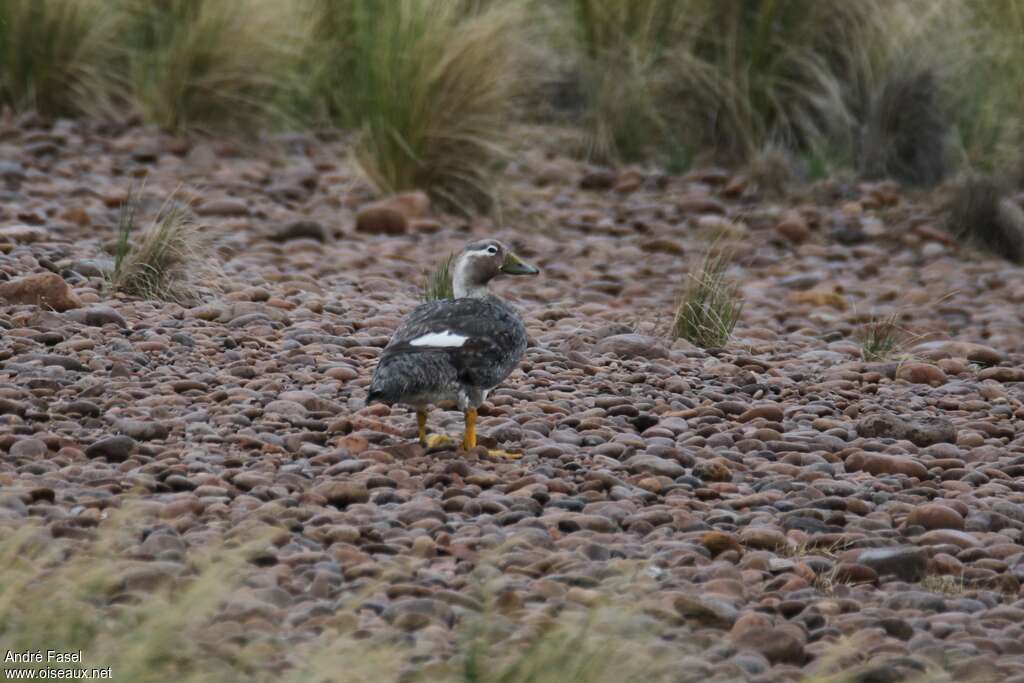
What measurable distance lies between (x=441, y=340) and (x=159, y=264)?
2216mm

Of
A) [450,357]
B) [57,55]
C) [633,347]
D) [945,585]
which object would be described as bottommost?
[633,347]

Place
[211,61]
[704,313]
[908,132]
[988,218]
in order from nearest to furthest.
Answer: [704,313] < [988,218] < [211,61] < [908,132]

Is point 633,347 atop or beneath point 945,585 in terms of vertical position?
beneath

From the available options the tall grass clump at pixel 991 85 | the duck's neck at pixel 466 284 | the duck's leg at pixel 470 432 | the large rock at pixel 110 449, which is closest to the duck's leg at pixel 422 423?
the duck's leg at pixel 470 432

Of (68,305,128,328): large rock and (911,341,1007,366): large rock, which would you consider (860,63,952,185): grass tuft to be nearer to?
(911,341,1007,366): large rock

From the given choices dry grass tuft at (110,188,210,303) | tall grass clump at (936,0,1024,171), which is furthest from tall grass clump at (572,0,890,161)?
dry grass tuft at (110,188,210,303)

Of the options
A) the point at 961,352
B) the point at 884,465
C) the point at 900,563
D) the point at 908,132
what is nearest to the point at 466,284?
the point at 884,465

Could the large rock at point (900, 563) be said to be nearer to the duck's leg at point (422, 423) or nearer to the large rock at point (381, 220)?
the duck's leg at point (422, 423)

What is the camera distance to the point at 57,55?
1025 cm

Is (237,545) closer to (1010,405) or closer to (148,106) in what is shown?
(1010,405)

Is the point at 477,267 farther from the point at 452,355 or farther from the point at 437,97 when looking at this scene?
the point at 437,97

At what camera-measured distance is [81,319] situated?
19.9ft

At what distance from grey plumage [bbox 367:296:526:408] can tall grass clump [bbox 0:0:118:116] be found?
5705 mm

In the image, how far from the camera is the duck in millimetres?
4809
